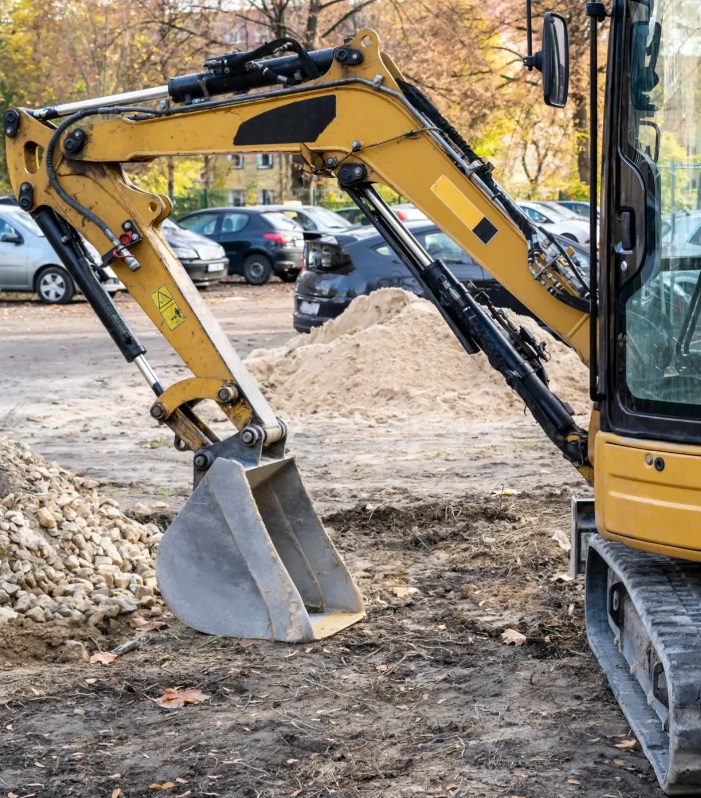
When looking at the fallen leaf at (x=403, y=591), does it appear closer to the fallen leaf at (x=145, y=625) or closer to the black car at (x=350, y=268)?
the fallen leaf at (x=145, y=625)

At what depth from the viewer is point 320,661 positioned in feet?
17.7

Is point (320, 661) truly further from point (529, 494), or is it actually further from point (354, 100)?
point (529, 494)

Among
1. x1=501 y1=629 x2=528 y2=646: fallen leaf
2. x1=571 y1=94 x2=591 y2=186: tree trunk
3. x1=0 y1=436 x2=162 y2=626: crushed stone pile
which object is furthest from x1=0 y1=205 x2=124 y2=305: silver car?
x1=571 y1=94 x2=591 y2=186: tree trunk

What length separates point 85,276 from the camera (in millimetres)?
6035

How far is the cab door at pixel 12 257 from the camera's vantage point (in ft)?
68.3

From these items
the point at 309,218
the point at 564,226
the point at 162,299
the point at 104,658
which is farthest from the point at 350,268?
the point at 309,218

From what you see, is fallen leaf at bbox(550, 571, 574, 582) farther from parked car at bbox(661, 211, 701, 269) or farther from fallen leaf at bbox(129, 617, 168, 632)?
parked car at bbox(661, 211, 701, 269)

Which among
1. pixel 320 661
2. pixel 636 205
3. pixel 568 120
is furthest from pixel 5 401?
pixel 568 120

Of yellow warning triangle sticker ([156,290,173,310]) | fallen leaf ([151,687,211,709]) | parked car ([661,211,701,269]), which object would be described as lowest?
fallen leaf ([151,687,211,709])

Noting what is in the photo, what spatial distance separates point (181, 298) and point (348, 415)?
587 centimetres

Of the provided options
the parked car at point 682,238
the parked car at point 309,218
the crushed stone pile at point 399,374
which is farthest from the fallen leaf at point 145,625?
the parked car at point 309,218

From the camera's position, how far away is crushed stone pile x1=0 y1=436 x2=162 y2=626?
5922mm

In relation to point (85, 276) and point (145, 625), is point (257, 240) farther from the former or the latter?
point (145, 625)

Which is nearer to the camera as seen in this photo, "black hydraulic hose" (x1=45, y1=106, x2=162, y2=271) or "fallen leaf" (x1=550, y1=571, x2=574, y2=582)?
"black hydraulic hose" (x1=45, y1=106, x2=162, y2=271)
